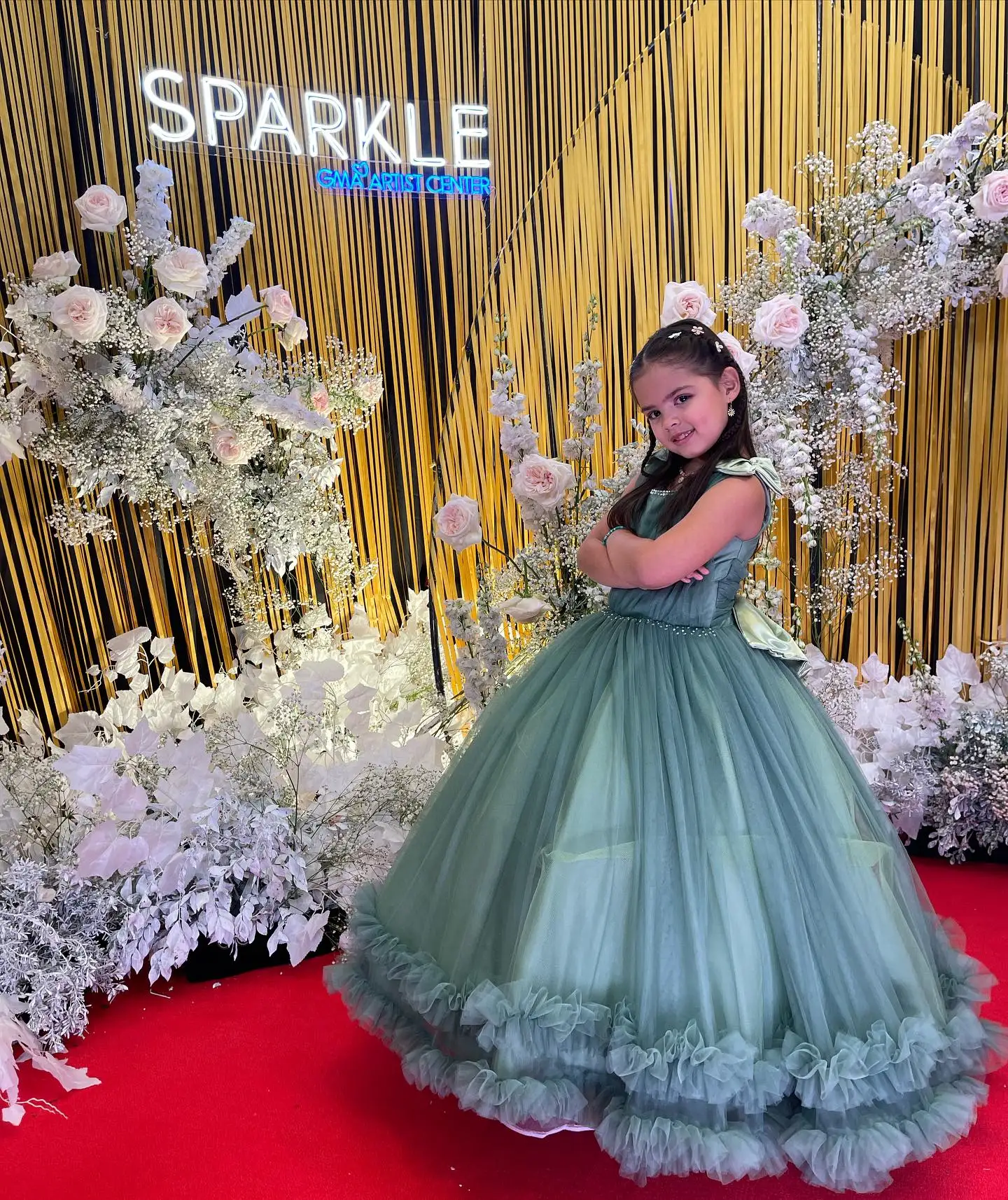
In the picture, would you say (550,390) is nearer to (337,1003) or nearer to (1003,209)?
(1003,209)

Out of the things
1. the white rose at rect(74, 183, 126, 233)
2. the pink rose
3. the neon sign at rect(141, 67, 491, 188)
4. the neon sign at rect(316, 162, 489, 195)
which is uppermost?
the neon sign at rect(141, 67, 491, 188)

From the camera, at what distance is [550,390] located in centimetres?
323

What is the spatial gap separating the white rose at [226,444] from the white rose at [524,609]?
896 mm

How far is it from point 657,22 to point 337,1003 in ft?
10.2

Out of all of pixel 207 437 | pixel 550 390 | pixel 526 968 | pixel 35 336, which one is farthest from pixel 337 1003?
pixel 550 390

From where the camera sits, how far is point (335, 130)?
118 inches

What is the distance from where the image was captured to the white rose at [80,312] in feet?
7.58

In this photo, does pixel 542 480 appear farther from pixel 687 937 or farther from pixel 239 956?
pixel 239 956

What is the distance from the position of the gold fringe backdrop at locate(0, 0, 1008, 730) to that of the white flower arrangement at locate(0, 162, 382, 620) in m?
0.17

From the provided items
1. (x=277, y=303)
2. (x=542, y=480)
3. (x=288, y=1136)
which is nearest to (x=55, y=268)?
(x=277, y=303)

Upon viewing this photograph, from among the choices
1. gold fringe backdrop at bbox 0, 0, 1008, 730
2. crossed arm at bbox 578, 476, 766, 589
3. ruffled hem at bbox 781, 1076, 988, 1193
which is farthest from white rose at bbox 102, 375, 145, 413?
ruffled hem at bbox 781, 1076, 988, 1193

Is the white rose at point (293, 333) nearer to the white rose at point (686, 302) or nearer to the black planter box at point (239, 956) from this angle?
the white rose at point (686, 302)

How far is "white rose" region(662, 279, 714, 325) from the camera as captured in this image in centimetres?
251

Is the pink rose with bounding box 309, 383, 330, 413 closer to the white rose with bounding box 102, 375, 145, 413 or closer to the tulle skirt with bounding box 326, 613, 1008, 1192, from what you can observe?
the white rose with bounding box 102, 375, 145, 413
